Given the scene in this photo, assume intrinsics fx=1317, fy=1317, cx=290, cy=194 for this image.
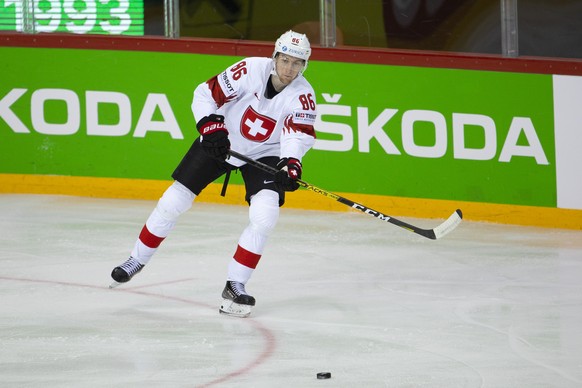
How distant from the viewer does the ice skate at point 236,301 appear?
5.55 m

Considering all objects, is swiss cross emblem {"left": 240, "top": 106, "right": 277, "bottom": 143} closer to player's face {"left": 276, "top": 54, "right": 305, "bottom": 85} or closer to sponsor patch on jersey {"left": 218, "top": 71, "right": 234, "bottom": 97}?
sponsor patch on jersey {"left": 218, "top": 71, "right": 234, "bottom": 97}

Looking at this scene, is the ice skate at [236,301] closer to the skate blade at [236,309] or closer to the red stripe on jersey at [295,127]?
the skate blade at [236,309]

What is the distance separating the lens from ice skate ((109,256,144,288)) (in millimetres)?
5914

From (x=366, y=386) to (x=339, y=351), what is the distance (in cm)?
52

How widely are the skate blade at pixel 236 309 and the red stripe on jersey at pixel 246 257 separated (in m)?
0.17

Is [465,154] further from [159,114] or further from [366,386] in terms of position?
[366,386]

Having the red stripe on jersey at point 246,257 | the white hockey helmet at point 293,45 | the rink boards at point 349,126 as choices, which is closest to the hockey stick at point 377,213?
the red stripe on jersey at point 246,257

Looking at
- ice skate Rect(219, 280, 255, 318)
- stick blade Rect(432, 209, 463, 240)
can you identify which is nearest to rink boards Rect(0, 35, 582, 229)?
stick blade Rect(432, 209, 463, 240)

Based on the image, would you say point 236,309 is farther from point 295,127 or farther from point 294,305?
point 295,127

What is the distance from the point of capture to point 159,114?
28.2ft

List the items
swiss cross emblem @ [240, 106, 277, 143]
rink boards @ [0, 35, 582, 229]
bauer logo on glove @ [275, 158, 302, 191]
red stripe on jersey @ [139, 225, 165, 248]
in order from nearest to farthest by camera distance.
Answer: bauer logo on glove @ [275, 158, 302, 191] < swiss cross emblem @ [240, 106, 277, 143] < red stripe on jersey @ [139, 225, 165, 248] < rink boards @ [0, 35, 582, 229]

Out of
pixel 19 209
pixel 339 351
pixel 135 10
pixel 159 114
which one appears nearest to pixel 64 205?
pixel 19 209

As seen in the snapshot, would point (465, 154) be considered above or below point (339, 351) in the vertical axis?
above

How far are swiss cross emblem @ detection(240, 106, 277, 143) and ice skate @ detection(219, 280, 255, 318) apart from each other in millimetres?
643
